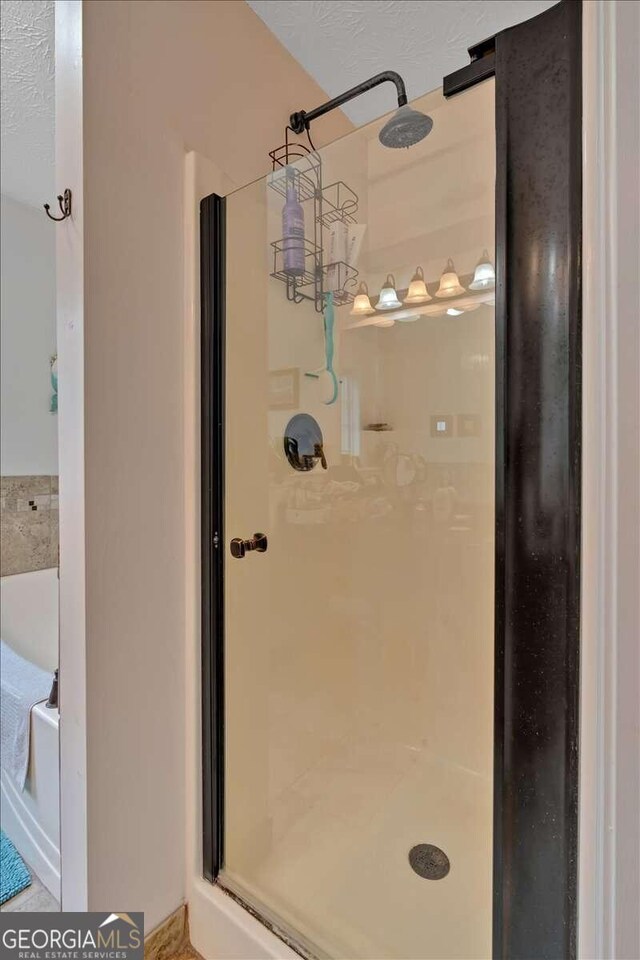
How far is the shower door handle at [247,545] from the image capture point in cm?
112

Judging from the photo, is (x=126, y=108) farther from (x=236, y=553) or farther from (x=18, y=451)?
(x=18, y=451)

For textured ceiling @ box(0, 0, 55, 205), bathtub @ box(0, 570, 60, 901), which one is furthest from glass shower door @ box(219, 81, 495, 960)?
textured ceiling @ box(0, 0, 55, 205)

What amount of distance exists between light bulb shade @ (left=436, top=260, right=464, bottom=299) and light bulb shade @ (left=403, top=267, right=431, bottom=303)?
6 cm

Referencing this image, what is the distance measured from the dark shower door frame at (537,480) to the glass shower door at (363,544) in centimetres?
16

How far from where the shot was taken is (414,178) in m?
1.26

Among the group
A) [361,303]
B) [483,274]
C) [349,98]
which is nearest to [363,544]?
[361,303]

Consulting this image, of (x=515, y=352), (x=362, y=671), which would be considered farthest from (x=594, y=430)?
(x=362, y=671)

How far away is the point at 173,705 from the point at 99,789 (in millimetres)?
212

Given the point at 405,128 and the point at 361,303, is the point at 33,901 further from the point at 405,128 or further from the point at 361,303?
the point at 405,128

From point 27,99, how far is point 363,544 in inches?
77.8

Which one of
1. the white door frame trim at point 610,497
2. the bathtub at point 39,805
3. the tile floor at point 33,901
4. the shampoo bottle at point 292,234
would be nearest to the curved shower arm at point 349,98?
the shampoo bottle at point 292,234

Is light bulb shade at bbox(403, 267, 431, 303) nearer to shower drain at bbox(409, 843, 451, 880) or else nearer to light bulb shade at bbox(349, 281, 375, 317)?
light bulb shade at bbox(349, 281, 375, 317)

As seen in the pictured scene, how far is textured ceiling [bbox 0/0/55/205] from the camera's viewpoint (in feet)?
4.25

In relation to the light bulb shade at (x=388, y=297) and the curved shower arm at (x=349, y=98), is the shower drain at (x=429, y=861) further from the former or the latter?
the curved shower arm at (x=349, y=98)
